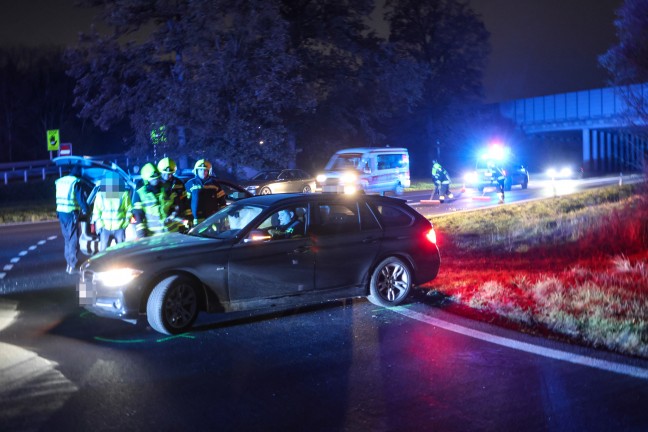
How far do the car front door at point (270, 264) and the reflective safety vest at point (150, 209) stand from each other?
2.51 metres

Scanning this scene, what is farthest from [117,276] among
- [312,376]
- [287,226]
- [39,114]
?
[39,114]

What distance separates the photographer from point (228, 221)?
8.70m

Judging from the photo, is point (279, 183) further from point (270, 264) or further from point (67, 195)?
point (270, 264)

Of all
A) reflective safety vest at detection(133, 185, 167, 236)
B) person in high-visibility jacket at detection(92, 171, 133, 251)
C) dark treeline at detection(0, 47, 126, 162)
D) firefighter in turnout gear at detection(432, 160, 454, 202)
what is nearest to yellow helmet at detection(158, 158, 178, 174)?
reflective safety vest at detection(133, 185, 167, 236)

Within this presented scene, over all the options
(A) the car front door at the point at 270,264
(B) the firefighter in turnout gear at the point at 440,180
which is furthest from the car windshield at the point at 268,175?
(A) the car front door at the point at 270,264

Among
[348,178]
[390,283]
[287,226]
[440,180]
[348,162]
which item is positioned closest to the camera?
[287,226]

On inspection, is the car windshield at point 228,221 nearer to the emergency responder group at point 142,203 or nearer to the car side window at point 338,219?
the car side window at point 338,219

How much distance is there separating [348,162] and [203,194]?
62.1 feet

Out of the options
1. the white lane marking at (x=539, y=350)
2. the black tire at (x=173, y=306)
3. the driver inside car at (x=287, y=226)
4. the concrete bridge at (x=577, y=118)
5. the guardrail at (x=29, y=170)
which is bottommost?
the white lane marking at (x=539, y=350)

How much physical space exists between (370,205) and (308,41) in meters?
33.8

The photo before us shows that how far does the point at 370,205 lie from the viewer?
8.93 m

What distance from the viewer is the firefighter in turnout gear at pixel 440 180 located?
25172 millimetres

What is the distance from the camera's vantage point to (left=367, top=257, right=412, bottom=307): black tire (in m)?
8.73

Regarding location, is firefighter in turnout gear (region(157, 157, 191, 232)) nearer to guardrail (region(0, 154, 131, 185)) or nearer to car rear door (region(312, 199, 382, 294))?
car rear door (region(312, 199, 382, 294))
